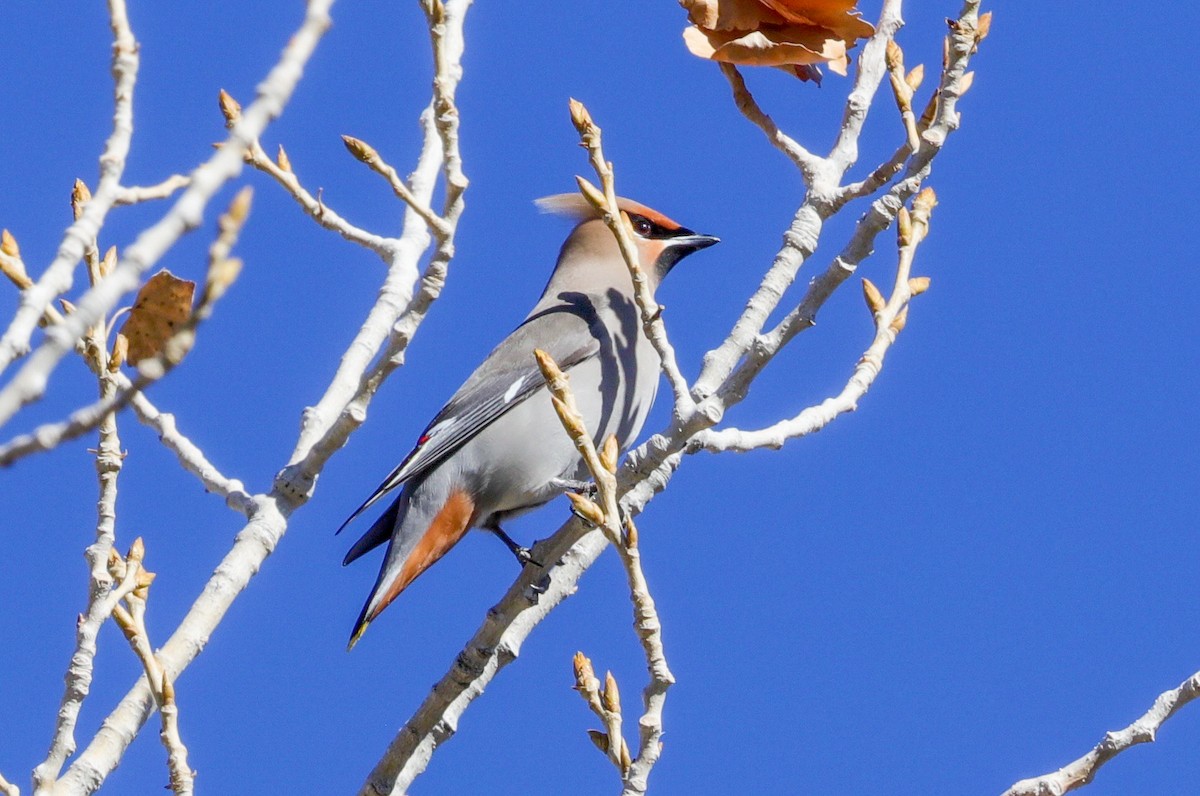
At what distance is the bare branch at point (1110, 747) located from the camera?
2475 millimetres

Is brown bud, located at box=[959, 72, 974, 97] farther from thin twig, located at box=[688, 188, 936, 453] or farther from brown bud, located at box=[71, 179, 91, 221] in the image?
brown bud, located at box=[71, 179, 91, 221]

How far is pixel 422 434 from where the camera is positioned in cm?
480

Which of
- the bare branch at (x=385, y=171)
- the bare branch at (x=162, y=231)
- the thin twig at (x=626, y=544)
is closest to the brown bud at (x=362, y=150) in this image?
the bare branch at (x=385, y=171)

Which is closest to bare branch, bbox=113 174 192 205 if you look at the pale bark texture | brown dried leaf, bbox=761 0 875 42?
the pale bark texture

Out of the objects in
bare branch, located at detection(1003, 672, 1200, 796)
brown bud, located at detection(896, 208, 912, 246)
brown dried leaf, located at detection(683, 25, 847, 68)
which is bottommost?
bare branch, located at detection(1003, 672, 1200, 796)

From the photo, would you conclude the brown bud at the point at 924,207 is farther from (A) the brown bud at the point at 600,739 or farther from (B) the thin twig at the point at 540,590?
(A) the brown bud at the point at 600,739

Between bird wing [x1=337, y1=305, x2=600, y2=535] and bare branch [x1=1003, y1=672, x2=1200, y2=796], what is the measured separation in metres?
2.31

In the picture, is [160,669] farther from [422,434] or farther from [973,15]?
[422,434]

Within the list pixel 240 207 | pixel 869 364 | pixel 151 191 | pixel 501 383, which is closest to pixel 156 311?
A: pixel 151 191

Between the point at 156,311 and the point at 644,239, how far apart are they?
326 cm

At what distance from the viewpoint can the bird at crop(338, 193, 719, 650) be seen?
4.49 metres

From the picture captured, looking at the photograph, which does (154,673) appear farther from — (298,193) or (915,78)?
(915,78)

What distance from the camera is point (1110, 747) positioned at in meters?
2.49

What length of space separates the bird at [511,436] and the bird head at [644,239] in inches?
14.2
